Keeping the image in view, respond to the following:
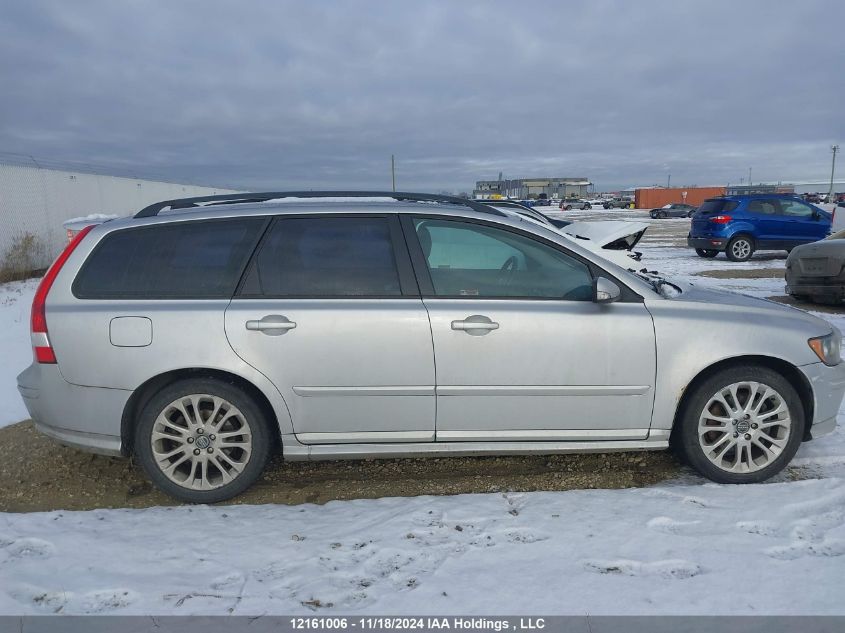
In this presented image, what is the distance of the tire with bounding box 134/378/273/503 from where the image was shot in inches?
129

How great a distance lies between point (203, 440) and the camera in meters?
3.33

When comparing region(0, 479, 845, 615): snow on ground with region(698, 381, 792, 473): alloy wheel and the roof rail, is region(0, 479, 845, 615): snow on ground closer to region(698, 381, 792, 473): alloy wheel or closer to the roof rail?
region(698, 381, 792, 473): alloy wheel

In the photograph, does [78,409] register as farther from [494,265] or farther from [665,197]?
[665,197]

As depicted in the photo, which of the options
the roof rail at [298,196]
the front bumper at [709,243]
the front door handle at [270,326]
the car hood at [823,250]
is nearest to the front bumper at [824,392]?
the roof rail at [298,196]

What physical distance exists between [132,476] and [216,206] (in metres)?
1.76

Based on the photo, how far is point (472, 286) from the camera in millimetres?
3414

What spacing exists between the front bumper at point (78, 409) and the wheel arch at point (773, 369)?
10.0ft

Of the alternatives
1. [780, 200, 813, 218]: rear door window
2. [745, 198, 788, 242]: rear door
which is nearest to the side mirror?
[745, 198, 788, 242]: rear door

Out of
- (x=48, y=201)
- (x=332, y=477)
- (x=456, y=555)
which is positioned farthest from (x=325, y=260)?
(x=48, y=201)

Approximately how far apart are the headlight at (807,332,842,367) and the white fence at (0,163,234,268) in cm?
1423

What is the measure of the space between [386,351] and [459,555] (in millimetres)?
1086

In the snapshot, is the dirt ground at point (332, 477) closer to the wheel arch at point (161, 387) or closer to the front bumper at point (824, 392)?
the wheel arch at point (161, 387)
